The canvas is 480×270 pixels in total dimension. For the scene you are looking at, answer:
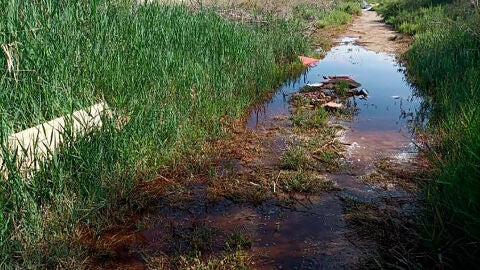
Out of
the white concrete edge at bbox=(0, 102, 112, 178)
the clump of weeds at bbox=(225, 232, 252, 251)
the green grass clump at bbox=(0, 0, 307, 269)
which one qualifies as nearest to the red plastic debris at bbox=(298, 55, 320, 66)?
the green grass clump at bbox=(0, 0, 307, 269)

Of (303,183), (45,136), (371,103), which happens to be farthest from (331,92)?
(45,136)

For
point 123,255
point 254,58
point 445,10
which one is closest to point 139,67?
point 123,255

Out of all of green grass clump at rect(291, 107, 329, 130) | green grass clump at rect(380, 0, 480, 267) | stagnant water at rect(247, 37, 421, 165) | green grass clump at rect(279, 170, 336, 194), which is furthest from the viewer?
green grass clump at rect(291, 107, 329, 130)

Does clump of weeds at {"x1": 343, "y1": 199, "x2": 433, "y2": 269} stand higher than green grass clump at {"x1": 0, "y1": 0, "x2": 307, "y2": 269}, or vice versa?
green grass clump at {"x1": 0, "y1": 0, "x2": 307, "y2": 269}

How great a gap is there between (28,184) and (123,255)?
88 centimetres

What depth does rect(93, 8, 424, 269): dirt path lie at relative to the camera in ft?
9.98

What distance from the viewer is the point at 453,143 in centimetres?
364

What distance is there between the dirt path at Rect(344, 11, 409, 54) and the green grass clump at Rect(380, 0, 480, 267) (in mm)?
2645

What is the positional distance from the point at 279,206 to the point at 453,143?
169 centimetres

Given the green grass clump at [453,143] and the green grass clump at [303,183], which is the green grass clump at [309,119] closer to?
the green grass clump at [453,143]

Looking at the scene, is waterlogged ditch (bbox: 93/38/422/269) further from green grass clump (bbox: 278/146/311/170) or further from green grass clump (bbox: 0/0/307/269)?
green grass clump (bbox: 0/0/307/269)

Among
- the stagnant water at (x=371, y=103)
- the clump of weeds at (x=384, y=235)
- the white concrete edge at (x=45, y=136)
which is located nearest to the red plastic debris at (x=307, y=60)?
the stagnant water at (x=371, y=103)

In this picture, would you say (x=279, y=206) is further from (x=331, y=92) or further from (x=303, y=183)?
(x=331, y=92)

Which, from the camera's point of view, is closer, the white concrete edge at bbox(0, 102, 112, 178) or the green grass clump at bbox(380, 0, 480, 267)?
the green grass clump at bbox(380, 0, 480, 267)
